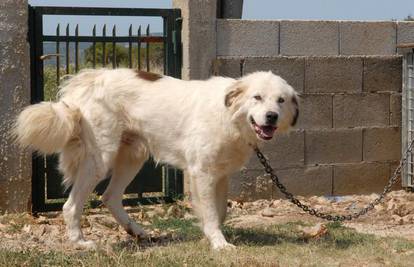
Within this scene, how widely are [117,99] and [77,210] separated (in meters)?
1.01

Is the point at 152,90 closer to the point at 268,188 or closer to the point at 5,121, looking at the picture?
the point at 5,121

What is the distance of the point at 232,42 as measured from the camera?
8.86m

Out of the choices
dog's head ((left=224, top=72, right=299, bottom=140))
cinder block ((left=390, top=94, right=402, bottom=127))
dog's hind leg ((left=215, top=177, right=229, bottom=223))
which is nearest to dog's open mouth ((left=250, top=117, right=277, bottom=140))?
dog's head ((left=224, top=72, right=299, bottom=140))

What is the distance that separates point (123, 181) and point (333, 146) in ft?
9.98

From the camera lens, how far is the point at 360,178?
31.5ft

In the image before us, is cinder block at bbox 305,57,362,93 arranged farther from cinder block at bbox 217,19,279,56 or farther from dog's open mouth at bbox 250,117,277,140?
dog's open mouth at bbox 250,117,277,140

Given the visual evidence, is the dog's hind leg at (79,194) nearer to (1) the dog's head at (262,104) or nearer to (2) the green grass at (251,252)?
(2) the green grass at (251,252)

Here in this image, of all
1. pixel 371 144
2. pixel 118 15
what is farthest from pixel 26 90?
pixel 371 144

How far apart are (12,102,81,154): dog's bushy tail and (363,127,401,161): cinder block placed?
405cm

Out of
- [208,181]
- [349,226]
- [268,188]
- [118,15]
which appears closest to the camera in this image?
[208,181]

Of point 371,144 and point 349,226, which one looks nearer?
point 349,226

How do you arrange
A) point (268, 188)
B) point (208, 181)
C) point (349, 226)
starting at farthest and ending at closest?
point (268, 188) → point (349, 226) → point (208, 181)

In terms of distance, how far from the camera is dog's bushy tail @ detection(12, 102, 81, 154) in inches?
266

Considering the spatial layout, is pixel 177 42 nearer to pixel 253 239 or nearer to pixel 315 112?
pixel 315 112
